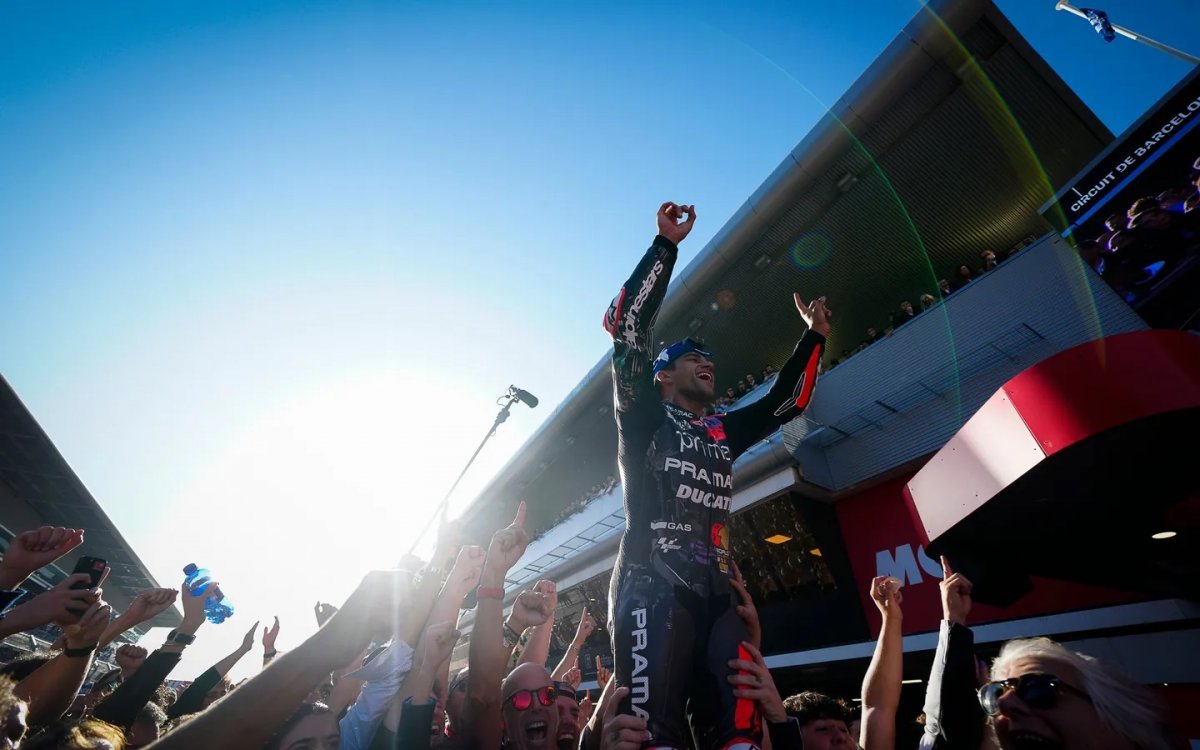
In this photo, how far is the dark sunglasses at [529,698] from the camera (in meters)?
3.04

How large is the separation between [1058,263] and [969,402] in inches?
102

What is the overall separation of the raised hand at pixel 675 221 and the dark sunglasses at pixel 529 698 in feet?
9.10

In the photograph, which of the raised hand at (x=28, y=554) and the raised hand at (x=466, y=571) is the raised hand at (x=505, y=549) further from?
the raised hand at (x=28, y=554)

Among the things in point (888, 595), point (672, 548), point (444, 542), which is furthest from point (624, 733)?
point (888, 595)

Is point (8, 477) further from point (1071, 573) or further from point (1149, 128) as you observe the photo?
point (1149, 128)

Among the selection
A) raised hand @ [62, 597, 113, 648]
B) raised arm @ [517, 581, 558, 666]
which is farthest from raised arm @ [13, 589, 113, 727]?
raised arm @ [517, 581, 558, 666]

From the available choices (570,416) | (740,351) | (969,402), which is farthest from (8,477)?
(969,402)

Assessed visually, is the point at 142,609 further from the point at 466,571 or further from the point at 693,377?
the point at 693,377

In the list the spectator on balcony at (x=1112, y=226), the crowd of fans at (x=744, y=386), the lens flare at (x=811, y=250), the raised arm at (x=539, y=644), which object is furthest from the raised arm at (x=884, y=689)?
the crowd of fans at (x=744, y=386)

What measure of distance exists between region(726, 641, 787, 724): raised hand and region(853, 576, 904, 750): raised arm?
75cm

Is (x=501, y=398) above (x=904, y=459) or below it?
above

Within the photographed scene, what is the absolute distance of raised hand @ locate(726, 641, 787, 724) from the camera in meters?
1.77

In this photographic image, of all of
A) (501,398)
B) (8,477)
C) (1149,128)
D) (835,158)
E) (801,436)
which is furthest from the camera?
(8,477)

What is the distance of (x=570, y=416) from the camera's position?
16.7 metres
